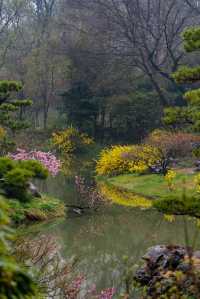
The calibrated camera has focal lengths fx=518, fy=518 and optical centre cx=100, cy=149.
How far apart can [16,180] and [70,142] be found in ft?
69.0

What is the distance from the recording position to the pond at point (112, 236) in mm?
11219

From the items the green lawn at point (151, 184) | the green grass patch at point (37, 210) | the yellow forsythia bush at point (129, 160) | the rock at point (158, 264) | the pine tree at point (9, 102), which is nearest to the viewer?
the rock at point (158, 264)

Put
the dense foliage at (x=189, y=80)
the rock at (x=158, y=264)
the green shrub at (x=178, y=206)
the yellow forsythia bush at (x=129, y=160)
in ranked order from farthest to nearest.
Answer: the yellow forsythia bush at (x=129, y=160) → the rock at (x=158, y=264) → the dense foliage at (x=189, y=80) → the green shrub at (x=178, y=206)

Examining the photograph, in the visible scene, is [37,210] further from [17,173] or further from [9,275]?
[9,275]

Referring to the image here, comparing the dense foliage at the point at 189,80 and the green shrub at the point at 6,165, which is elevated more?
the dense foliage at the point at 189,80

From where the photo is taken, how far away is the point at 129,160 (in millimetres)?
25516

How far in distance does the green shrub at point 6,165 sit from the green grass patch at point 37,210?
2.74 feet

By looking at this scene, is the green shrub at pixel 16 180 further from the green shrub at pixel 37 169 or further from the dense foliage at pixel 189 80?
the dense foliage at pixel 189 80

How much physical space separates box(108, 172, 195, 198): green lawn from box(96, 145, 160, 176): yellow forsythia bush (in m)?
0.72

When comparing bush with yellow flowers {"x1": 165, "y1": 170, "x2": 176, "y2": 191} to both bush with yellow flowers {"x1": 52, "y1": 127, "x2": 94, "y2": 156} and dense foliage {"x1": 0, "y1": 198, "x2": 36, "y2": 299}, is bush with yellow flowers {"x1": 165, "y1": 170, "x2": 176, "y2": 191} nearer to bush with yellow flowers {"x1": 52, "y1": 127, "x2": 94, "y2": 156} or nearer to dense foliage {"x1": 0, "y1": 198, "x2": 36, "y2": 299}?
bush with yellow flowers {"x1": 52, "y1": 127, "x2": 94, "y2": 156}

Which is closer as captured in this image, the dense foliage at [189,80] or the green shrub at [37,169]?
the dense foliage at [189,80]

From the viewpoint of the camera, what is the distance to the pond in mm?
11219

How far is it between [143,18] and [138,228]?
21.5m

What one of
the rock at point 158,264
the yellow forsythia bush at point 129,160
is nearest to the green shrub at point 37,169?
the rock at point 158,264
